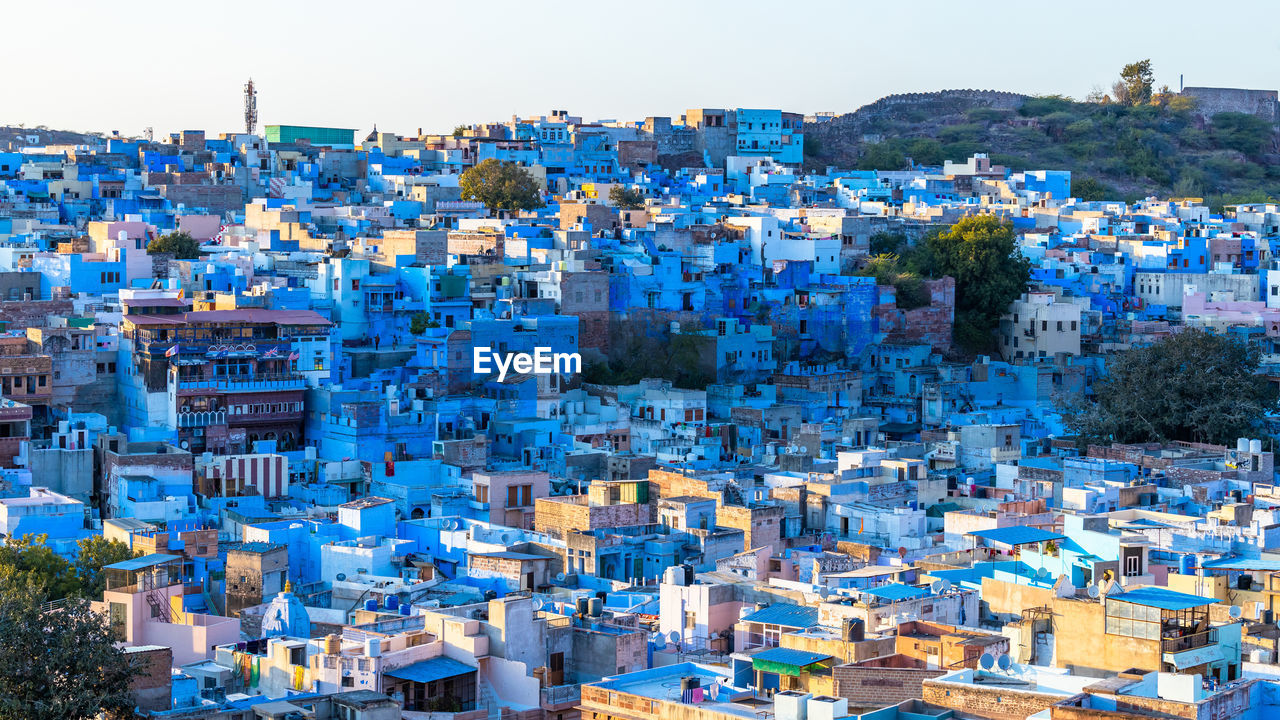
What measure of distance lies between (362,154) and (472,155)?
223 cm

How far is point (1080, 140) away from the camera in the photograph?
50.3 meters

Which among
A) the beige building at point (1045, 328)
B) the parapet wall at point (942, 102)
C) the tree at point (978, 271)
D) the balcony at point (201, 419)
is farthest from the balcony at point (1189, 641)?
the parapet wall at point (942, 102)

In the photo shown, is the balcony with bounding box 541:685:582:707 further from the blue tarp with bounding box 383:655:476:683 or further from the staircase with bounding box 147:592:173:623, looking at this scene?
the staircase with bounding box 147:592:173:623

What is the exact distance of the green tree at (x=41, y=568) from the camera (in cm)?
1502

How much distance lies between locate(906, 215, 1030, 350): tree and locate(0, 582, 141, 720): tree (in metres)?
20.5

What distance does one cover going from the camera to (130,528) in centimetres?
1728

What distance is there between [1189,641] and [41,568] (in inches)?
345

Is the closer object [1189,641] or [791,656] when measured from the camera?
[1189,641]

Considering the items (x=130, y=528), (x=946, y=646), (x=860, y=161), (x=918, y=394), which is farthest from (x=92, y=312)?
(x=860, y=161)

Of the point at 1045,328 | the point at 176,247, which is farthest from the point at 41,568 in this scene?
the point at 1045,328

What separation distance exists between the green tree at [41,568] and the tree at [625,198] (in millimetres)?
19536

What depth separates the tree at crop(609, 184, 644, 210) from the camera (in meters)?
35.2

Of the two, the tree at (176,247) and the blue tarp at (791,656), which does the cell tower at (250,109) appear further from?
the blue tarp at (791,656)

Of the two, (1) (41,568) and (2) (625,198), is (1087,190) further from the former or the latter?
(1) (41,568)
